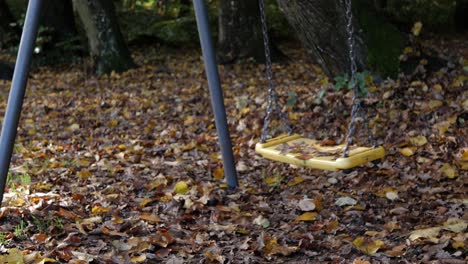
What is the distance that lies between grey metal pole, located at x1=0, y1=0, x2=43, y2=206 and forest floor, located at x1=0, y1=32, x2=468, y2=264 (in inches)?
13.6

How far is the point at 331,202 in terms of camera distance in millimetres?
3896

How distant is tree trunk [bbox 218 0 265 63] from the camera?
912 centimetres

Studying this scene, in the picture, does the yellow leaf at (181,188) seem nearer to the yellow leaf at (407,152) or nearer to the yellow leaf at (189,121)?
the yellow leaf at (407,152)

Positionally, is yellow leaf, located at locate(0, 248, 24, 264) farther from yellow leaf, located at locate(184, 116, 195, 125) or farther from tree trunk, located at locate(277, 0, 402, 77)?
yellow leaf, located at locate(184, 116, 195, 125)

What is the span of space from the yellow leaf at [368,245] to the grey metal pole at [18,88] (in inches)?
73.5

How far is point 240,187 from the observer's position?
14.0 feet

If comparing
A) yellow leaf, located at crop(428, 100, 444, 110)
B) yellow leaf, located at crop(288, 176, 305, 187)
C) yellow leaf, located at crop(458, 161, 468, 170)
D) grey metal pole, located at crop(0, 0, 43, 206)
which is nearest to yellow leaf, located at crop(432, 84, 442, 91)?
yellow leaf, located at crop(428, 100, 444, 110)

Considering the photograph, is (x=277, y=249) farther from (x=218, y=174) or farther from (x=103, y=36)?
(x=103, y=36)

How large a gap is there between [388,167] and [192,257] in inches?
77.7

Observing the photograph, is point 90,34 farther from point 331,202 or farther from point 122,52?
point 331,202

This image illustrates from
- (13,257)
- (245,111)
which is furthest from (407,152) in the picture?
(13,257)

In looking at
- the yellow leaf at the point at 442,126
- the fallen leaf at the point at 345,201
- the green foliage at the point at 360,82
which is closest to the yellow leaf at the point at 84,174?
the fallen leaf at the point at 345,201

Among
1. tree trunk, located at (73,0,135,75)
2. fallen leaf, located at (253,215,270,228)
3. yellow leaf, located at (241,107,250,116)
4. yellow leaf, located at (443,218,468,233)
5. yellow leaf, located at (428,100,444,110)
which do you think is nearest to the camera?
yellow leaf, located at (443,218,468,233)

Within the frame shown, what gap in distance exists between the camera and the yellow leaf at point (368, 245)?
3.05 metres
